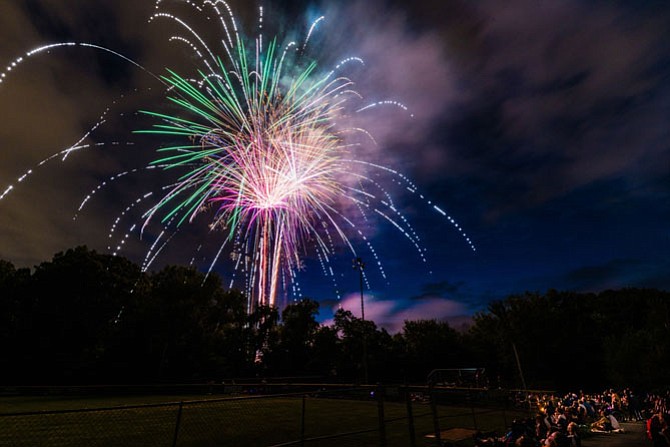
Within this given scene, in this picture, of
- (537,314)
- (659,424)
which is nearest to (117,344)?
(659,424)

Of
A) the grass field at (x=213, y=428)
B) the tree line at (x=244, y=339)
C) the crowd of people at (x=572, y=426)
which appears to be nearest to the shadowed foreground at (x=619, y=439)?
the crowd of people at (x=572, y=426)

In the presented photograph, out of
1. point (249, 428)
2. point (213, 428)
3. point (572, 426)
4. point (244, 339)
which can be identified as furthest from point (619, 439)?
point (244, 339)

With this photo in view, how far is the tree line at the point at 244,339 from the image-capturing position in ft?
126

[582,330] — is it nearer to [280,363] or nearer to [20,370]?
[280,363]

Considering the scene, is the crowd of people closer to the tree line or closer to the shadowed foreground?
the shadowed foreground

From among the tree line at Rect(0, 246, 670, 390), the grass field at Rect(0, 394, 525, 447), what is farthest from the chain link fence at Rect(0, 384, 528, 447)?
the tree line at Rect(0, 246, 670, 390)

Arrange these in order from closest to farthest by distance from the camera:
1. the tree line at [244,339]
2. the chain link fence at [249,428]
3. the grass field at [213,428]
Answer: the chain link fence at [249,428]
the grass field at [213,428]
the tree line at [244,339]

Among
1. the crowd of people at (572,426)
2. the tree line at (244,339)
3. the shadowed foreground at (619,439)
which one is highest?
the tree line at (244,339)

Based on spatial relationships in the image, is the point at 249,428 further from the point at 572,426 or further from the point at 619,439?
the point at 619,439

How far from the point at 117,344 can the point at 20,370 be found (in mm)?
8477

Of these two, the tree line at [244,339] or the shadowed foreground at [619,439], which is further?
the tree line at [244,339]

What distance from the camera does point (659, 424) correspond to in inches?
412

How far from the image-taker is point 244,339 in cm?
5212

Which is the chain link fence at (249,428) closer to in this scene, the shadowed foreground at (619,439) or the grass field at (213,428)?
the grass field at (213,428)
